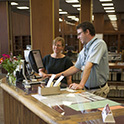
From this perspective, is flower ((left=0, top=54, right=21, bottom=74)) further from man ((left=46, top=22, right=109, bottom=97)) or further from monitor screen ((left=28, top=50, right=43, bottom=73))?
man ((left=46, top=22, right=109, bottom=97))

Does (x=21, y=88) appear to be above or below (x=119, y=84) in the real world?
above

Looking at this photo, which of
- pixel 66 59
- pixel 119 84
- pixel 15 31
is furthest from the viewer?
pixel 15 31

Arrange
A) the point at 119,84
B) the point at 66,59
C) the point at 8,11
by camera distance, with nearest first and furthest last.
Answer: the point at 66,59 → the point at 119,84 → the point at 8,11

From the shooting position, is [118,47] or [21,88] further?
[118,47]

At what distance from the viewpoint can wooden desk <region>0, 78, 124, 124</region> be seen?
1510mm

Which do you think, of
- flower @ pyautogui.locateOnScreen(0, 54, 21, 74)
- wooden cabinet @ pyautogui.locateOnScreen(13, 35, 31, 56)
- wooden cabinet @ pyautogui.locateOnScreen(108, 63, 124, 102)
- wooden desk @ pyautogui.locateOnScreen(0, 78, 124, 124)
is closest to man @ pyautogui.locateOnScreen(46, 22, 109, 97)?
wooden desk @ pyautogui.locateOnScreen(0, 78, 124, 124)

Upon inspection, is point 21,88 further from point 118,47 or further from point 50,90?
point 118,47

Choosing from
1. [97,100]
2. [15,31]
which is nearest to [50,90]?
[97,100]

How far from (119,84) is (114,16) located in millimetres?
8583

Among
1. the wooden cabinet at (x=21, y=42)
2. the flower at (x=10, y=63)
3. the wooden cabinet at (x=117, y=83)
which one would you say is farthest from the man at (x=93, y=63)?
Result: the wooden cabinet at (x=21, y=42)

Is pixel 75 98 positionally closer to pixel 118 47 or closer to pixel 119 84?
pixel 119 84

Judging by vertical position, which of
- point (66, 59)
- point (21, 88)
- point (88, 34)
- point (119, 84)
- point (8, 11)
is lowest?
point (119, 84)

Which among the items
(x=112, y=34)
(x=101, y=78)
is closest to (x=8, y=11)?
(x=112, y=34)

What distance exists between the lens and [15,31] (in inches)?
550
